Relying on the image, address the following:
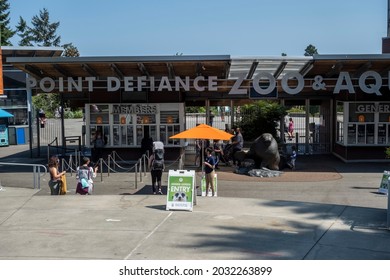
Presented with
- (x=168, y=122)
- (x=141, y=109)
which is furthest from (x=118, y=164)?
(x=168, y=122)

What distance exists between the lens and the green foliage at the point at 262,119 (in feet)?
94.0

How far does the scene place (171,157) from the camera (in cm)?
2517

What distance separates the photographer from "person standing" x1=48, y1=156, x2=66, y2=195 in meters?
14.8

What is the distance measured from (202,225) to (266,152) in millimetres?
10275

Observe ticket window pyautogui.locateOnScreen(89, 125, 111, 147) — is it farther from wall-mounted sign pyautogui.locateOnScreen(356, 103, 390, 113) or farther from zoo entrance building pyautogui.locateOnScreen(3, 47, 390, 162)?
wall-mounted sign pyautogui.locateOnScreen(356, 103, 390, 113)

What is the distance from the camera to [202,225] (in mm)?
11328

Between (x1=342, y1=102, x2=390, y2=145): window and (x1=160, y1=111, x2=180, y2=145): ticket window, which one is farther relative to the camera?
(x1=160, y1=111, x2=180, y2=145): ticket window

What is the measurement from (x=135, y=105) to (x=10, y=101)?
13.7m

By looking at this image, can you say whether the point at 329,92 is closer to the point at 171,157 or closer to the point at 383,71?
the point at 383,71

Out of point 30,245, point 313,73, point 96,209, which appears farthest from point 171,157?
point 30,245

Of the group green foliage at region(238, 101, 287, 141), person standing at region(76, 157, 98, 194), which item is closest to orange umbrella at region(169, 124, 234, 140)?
person standing at region(76, 157, 98, 194)

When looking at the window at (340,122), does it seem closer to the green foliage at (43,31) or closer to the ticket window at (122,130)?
the ticket window at (122,130)

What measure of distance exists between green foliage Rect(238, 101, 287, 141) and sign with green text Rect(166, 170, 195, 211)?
617 inches

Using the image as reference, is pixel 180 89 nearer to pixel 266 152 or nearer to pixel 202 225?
pixel 266 152
